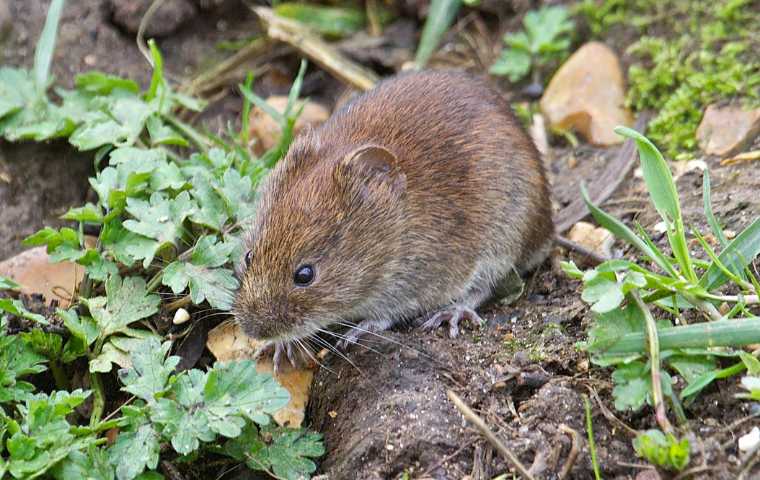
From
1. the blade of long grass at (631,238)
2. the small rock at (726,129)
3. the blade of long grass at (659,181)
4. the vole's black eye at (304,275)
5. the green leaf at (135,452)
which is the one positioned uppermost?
the blade of long grass at (659,181)

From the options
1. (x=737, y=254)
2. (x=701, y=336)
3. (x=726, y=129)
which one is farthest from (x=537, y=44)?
(x=701, y=336)

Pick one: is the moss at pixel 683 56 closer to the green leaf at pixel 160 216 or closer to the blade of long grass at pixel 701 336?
the blade of long grass at pixel 701 336

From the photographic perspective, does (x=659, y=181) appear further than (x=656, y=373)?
Yes

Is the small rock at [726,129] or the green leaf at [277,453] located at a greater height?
the small rock at [726,129]

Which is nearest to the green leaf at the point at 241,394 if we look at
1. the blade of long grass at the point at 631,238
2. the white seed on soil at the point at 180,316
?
the white seed on soil at the point at 180,316

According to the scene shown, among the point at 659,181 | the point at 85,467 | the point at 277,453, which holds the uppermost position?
the point at 659,181

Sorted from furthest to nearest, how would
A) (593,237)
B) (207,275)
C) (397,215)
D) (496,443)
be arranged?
(593,237)
(397,215)
(207,275)
(496,443)

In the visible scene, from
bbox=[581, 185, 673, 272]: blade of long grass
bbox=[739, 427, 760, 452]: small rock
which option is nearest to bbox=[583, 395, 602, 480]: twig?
bbox=[739, 427, 760, 452]: small rock

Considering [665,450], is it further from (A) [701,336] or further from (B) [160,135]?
(B) [160,135]
